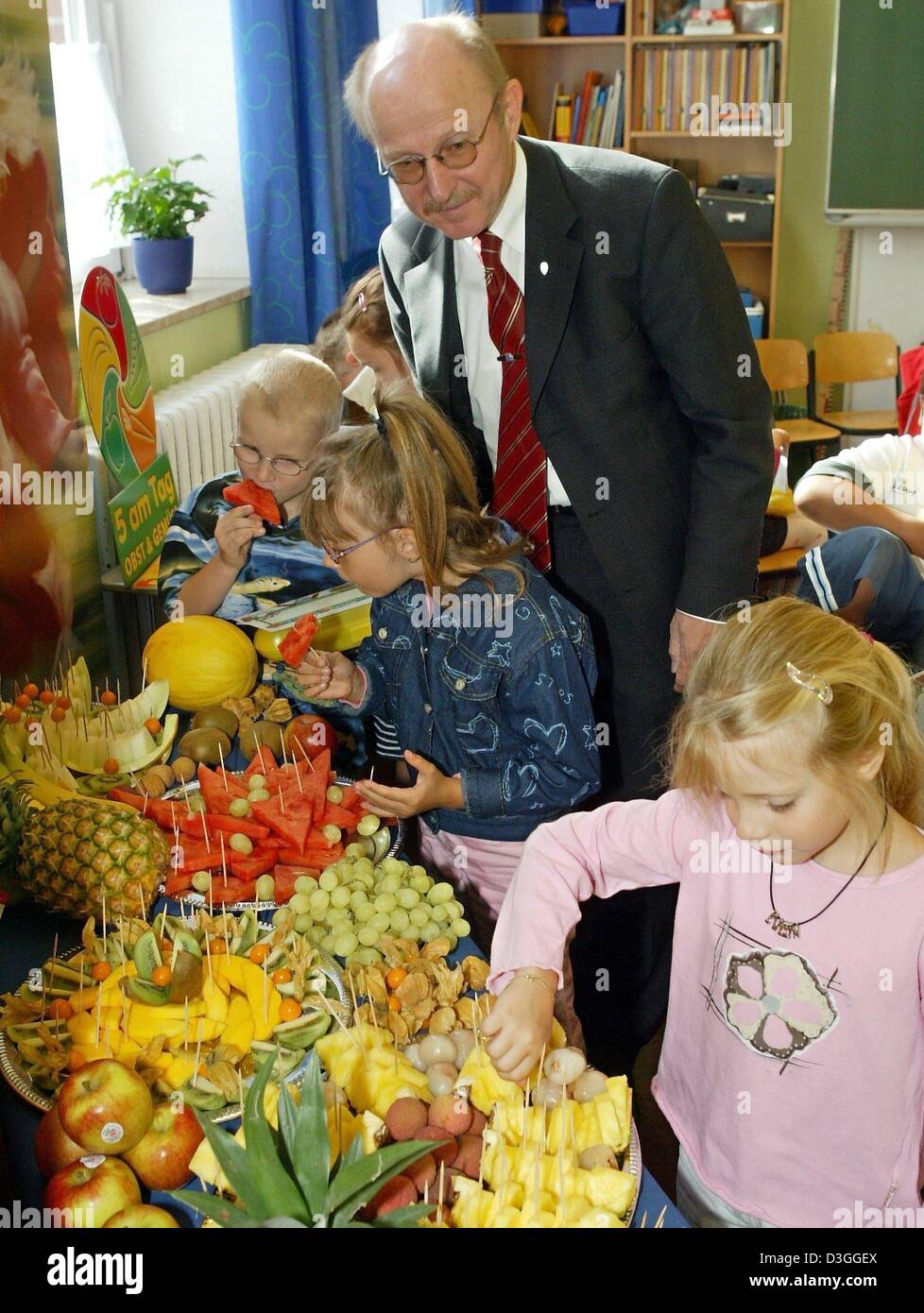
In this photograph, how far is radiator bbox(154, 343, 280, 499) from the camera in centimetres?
357

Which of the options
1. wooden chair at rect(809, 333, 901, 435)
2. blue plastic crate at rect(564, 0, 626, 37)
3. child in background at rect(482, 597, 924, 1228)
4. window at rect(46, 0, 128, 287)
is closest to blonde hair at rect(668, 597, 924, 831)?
child in background at rect(482, 597, 924, 1228)

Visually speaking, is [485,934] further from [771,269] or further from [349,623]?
[771,269]

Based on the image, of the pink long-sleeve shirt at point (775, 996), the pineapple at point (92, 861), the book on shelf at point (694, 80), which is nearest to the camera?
the pink long-sleeve shirt at point (775, 996)

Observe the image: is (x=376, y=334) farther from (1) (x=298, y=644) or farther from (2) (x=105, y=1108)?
(2) (x=105, y=1108)

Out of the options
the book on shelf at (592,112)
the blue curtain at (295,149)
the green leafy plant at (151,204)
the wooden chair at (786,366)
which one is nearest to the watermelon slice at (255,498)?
the green leafy plant at (151,204)

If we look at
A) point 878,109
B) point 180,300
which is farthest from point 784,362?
point 180,300

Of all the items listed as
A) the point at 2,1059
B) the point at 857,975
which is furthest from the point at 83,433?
the point at 857,975

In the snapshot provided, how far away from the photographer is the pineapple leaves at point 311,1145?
42.1 inches

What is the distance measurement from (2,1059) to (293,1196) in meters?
0.43

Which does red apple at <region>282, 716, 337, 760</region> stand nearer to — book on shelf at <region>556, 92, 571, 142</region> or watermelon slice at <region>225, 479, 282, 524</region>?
watermelon slice at <region>225, 479, 282, 524</region>

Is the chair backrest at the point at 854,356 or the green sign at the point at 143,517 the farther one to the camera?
the chair backrest at the point at 854,356

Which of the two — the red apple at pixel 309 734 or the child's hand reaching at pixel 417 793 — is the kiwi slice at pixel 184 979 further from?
the red apple at pixel 309 734

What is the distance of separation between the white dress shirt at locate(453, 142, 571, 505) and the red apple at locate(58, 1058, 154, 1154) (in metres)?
1.19

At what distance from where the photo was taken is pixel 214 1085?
1.28 meters
